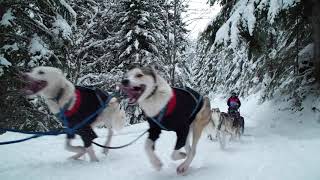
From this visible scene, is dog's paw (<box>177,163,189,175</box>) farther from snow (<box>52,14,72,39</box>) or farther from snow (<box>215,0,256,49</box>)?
snow (<box>52,14,72,39</box>)

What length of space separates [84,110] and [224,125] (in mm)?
4363

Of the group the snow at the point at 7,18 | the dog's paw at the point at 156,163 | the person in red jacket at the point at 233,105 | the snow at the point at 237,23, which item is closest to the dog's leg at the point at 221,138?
the snow at the point at 237,23

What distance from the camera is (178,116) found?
5008mm

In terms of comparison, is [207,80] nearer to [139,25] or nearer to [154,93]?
[139,25]

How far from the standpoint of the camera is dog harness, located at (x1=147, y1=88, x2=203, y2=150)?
4.94m

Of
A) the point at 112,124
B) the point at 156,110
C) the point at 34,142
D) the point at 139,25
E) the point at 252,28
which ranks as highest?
the point at 139,25

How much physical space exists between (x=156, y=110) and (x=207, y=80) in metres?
41.4

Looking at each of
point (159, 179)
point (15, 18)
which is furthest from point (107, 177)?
point (15, 18)

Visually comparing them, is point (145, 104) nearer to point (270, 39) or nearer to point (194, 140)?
point (194, 140)

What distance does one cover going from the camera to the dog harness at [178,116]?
4938mm

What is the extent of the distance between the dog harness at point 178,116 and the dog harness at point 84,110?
1.27m

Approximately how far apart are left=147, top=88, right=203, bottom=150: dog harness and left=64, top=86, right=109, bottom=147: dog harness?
1265 millimetres

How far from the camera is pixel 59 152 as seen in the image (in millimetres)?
7516

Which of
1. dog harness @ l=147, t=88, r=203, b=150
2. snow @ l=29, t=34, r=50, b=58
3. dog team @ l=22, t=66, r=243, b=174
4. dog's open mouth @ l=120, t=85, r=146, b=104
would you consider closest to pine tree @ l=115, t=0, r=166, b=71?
snow @ l=29, t=34, r=50, b=58
